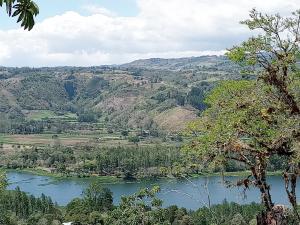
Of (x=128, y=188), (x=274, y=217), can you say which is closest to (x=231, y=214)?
(x=128, y=188)

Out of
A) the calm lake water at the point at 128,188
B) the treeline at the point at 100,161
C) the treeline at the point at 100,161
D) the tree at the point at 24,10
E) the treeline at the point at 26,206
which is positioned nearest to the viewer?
the tree at the point at 24,10

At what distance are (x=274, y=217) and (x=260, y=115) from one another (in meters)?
2.10

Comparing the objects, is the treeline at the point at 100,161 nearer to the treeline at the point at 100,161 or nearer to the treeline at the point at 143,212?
the treeline at the point at 100,161

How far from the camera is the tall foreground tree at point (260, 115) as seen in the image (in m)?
9.08

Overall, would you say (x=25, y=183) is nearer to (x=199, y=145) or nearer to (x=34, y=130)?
(x=34, y=130)

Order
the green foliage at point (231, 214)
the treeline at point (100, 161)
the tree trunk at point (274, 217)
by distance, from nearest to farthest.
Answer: the tree trunk at point (274, 217) → the green foliage at point (231, 214) → the treeline at point (100, 161)

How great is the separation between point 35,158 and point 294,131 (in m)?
122

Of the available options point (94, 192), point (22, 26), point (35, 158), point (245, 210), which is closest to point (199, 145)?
point (22, 26)

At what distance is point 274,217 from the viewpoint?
8.66 meters

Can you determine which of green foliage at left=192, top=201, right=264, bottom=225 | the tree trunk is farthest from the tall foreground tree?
green foliage at left=192, top=201, right=264, bottom=225

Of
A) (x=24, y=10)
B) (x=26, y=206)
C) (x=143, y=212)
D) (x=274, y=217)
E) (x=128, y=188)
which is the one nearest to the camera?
(x=24, y=10)

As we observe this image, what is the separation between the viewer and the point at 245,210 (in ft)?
197

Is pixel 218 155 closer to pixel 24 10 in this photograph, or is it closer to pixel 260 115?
pixel 260 115

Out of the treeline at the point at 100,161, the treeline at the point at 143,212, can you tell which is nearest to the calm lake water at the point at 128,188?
the treeline at the point at 100,161
